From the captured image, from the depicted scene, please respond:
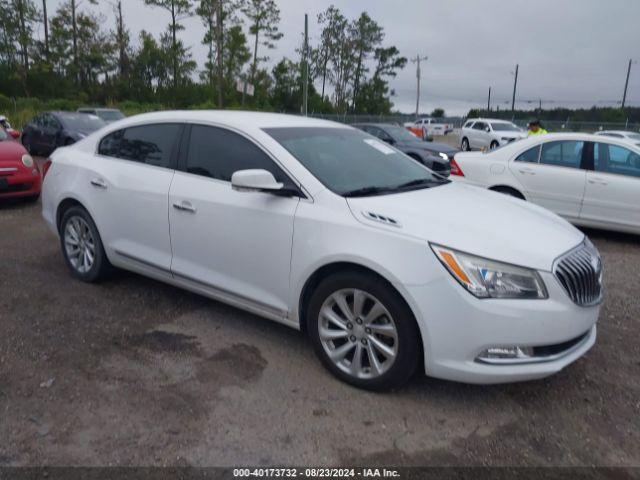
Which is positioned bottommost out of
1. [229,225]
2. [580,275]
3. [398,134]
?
[580,275]

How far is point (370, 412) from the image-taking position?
3.10 m

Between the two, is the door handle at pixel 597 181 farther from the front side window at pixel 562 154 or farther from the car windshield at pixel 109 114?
the car windshield at pixel 109 114

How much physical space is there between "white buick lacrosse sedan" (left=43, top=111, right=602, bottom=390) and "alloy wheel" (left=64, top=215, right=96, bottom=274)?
0.11 meters

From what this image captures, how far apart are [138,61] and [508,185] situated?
51.1 meters

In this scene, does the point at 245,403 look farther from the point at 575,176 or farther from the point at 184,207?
the point at 575,176

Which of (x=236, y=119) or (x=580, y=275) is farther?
(x=236, y=119)

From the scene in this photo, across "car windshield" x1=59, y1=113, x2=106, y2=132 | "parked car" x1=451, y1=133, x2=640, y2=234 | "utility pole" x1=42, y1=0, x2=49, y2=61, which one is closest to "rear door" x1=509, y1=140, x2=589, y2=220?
"parked car" x1=451, y1=133, x2=640, y2=234

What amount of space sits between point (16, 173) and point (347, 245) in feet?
23.8

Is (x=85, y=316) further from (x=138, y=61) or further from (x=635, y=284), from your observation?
(x=138, y=61)

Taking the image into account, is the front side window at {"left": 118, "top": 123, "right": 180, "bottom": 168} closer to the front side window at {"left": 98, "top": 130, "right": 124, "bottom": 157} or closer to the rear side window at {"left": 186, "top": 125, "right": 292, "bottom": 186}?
the front side window at {"left": 98, "top": 130, "right": 124, "bottom": 157}

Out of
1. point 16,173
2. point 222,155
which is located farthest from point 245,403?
point 16,173

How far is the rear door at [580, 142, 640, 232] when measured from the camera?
7.07 meters

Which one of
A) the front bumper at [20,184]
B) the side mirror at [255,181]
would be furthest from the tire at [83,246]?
the front bumper at [20,184]

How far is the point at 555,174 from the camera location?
756cm
